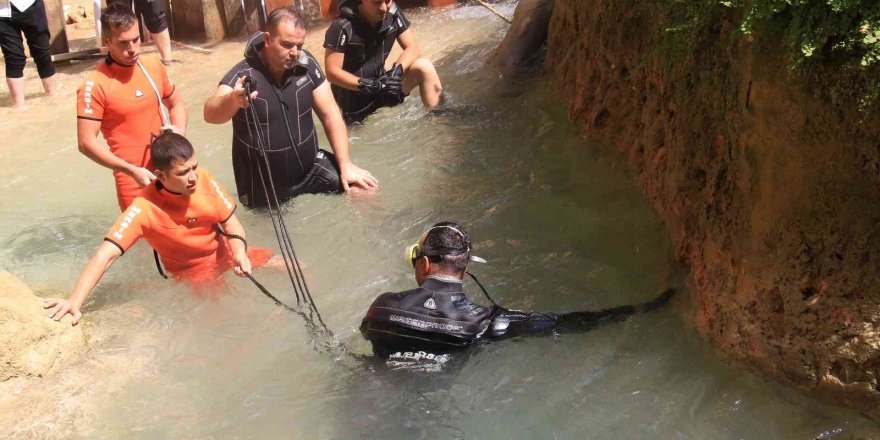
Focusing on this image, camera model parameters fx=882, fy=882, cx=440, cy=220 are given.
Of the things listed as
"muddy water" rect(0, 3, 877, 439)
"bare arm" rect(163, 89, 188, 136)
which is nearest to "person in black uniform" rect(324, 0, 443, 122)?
"muddy water" rect(0, 3, 877, 439)

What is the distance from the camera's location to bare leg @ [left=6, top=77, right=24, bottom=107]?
926cm

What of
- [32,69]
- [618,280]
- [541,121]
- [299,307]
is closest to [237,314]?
[299,307]

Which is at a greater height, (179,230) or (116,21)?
(116,21)

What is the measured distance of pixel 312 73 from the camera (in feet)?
20.3

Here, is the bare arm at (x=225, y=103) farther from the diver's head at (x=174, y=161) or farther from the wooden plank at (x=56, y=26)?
the wooden plank at (x=56, y=26)

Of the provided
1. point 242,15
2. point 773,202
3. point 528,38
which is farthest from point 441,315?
point 242,15

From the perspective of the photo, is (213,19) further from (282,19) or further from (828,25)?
(828,25)

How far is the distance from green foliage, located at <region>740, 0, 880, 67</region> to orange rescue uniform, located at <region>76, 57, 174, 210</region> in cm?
369

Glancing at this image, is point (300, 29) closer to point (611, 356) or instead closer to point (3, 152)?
point (611, 356)

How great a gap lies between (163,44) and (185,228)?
19.2ft

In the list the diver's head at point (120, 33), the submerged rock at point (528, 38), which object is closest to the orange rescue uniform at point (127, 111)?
the diver's head at point (120, 33)

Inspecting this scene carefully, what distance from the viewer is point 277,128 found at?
6.15 m

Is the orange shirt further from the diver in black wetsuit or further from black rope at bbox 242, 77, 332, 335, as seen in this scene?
the diver in black wetsuit

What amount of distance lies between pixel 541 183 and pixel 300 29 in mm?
1942
